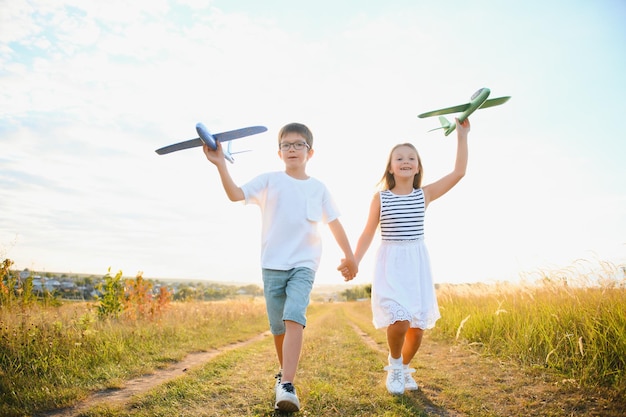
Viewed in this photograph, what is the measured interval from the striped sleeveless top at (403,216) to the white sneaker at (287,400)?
2.02 metres

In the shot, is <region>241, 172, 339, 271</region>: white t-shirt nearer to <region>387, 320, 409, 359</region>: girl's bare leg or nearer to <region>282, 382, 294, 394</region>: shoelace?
<region>282, 382, 294, 394</region>: shoelace

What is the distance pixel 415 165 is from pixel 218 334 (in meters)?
7.49

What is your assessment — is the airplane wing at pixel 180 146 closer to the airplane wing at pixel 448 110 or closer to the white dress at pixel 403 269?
the white dress at pixel 403 269

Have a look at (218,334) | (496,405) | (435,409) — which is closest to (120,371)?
(435,409)

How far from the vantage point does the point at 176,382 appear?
450 cm

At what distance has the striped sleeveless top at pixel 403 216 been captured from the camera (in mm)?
4652

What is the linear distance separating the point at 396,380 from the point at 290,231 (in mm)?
1945

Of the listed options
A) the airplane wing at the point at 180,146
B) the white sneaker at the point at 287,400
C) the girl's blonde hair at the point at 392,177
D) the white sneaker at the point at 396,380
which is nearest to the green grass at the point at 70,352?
the white sneaker at the point at 287,400

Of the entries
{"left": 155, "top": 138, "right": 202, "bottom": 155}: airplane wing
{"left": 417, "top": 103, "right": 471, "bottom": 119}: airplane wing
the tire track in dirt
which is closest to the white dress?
{"left": 417, "top": 103, "right": 471, "bottom": 119}: airplane wing

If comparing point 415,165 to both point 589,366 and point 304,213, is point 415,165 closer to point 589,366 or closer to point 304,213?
point 304,213

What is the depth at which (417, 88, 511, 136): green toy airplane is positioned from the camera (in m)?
4.81

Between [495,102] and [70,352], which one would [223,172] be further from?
[70,352]

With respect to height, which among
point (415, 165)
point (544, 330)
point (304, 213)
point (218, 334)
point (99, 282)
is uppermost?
point (415, 165)

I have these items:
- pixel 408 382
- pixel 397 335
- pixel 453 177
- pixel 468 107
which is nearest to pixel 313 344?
pixel 408 382
